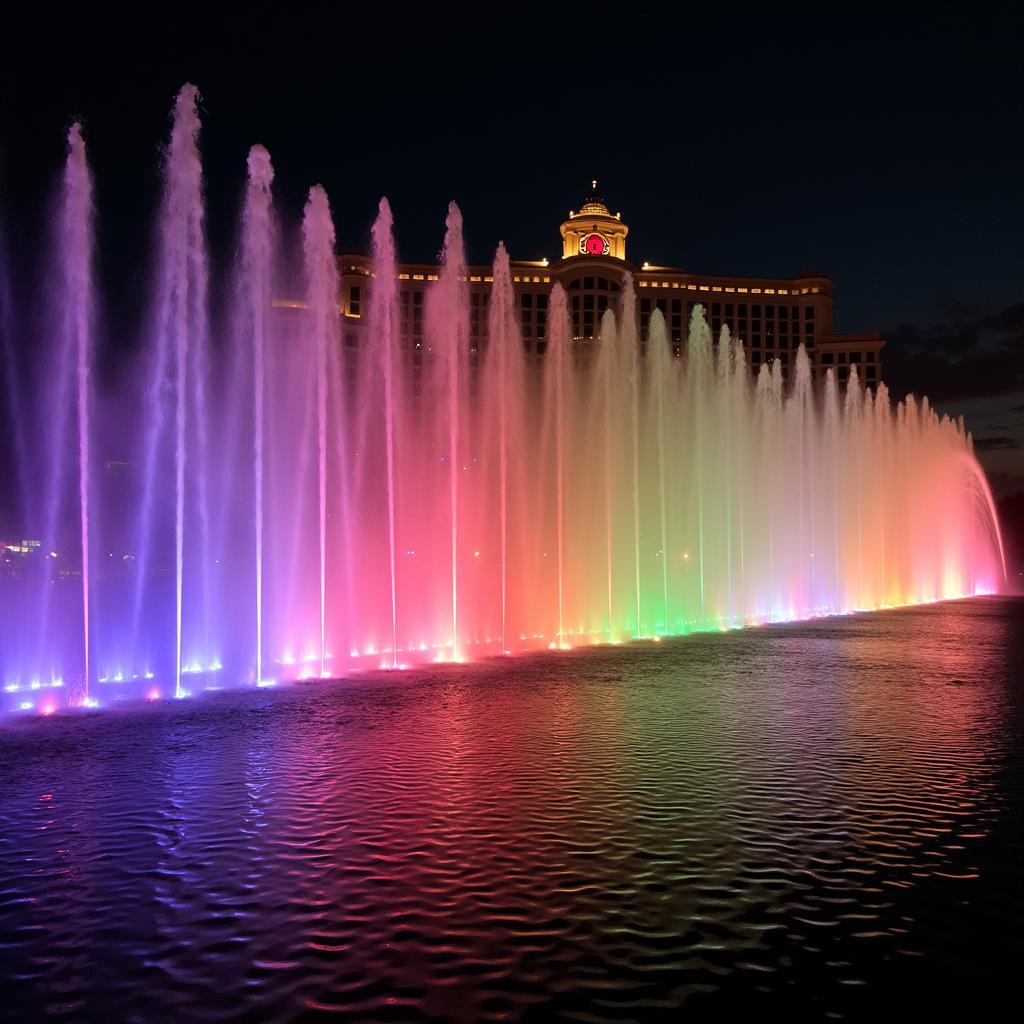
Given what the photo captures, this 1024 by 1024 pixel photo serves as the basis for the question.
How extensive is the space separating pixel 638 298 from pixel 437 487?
185 ft

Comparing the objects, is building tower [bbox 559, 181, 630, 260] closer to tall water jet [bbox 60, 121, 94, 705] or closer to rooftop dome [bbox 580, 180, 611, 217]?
rooftop dome [bbox 580, 180, 611, 217]

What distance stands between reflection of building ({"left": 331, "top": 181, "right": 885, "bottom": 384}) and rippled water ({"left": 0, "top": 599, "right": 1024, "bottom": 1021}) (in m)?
78.7

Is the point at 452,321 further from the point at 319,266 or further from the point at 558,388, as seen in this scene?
the point at 558,388

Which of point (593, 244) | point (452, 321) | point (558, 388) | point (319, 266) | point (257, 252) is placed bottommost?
point (558, 388)

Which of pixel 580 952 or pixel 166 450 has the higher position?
pixel 166 450

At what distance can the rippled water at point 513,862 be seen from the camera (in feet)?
15.5

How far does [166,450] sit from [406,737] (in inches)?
1626

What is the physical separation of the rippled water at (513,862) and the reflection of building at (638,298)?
78.7 metres

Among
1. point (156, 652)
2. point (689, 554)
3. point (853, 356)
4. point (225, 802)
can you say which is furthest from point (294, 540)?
point (853, 356)

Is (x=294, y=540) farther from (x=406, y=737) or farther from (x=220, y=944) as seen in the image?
(x=220, y=944)

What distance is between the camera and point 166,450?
158ft

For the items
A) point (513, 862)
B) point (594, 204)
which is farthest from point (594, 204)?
point (513, 862)

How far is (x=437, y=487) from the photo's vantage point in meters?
50.2

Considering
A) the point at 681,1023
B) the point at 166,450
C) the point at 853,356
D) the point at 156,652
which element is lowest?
the point at 681,1023
